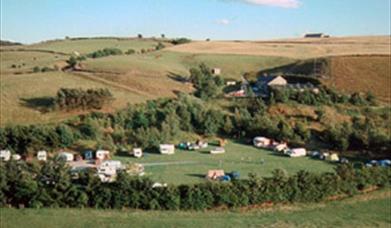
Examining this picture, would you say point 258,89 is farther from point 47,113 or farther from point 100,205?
point 100,205

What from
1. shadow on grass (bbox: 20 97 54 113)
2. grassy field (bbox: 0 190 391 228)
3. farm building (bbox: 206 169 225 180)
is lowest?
grassy field (bbox: 0 190 391 228)

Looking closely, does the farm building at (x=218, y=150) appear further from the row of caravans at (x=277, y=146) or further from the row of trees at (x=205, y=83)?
the row of trees at (x=205, y=83)

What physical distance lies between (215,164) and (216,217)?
324 inches

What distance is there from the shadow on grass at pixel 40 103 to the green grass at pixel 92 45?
3505 centimetres

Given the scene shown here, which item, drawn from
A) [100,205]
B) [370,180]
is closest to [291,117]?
[370,180]

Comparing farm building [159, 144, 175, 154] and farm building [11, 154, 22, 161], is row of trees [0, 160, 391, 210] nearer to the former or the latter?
farm building [11, 154, 22, 161]

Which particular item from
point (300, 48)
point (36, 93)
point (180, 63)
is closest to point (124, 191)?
point (36, 93)

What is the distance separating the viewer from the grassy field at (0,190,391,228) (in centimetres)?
2295

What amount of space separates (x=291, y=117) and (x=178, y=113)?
25.5 feet

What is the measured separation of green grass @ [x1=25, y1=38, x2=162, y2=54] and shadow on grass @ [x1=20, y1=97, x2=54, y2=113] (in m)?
35.0

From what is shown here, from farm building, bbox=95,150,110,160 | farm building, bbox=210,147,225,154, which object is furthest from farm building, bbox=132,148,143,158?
farm building, bbox=210,147,225,154

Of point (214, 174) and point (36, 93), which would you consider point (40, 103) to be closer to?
point (36, 93)

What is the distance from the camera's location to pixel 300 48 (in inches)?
3123

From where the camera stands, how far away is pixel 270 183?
26.5m
